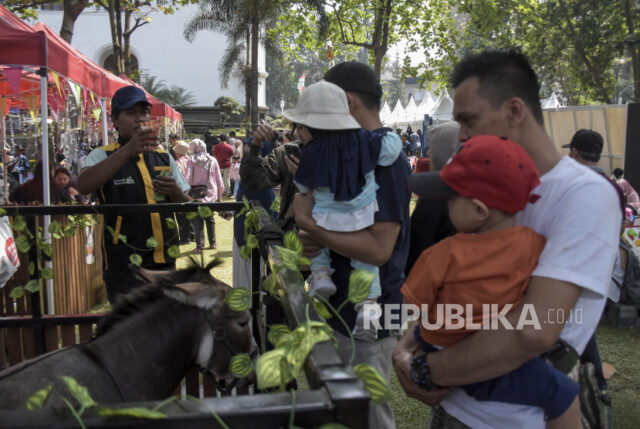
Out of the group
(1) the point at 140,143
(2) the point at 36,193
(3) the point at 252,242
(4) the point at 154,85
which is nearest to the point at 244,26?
(4) the point at 154,85

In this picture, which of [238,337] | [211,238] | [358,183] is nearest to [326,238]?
[358,183]

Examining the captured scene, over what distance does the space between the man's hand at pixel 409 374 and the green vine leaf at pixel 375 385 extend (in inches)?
26.3

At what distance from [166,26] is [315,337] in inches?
2356

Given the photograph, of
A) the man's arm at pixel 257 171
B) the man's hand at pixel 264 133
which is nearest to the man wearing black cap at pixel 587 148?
the man's arm at pixel 257 171

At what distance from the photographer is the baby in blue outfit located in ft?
6.85

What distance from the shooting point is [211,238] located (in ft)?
33.6

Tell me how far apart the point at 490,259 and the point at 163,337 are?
153cm

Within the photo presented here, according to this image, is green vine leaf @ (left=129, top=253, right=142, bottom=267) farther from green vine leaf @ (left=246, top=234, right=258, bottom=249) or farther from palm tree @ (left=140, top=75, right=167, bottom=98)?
palm tree @ (left=140, top=75, right=167, bottom=98)

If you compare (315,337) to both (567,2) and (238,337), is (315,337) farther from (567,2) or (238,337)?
(567,2)

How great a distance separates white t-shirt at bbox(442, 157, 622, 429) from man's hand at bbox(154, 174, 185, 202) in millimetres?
2367

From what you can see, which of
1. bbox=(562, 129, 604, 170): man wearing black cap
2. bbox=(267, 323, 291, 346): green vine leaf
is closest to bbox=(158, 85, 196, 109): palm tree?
bbox=(562, 129, 604, 170): man wearing black cap

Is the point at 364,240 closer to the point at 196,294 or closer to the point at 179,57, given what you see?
the point at 196,294

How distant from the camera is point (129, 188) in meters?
3.44

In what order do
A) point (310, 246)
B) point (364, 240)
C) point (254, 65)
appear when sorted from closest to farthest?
point (364, 240) → point (310, 246) → point (254, 65)
